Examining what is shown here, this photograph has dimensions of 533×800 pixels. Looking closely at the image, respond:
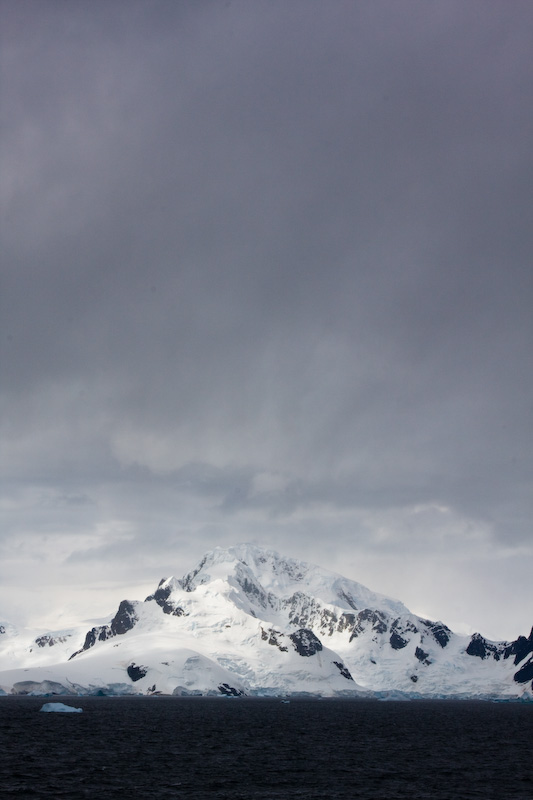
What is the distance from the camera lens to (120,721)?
17100cm

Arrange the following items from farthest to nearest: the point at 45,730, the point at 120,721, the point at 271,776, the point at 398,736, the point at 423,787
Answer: the point at 120,721 → the point at 398,736 → the point at 45,730 → the point at 271,776 → the point at 423,787

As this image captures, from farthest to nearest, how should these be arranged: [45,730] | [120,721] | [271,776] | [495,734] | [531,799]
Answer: [120,721] < [495,734] < [45,730] < [271,776] < [531,799]

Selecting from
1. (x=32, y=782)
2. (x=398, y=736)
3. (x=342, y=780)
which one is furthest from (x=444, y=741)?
(x=32, y=782)

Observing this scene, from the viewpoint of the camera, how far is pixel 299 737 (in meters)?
138

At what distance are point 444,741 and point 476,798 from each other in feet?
237

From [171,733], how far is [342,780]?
65.6 meters

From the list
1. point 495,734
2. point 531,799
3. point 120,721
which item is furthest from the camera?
point 120,721

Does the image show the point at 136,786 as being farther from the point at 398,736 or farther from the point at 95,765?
the point at 398,736

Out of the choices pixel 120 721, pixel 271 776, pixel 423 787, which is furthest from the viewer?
pixel 120 721

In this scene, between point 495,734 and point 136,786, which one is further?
point 495,734

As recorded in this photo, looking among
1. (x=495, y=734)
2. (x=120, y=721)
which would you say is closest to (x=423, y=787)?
(x=495, y=734)

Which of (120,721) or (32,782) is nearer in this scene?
(32,782)

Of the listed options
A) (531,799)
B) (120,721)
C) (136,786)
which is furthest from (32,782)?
(120,721)

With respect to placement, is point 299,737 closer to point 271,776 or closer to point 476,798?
point 271,776
